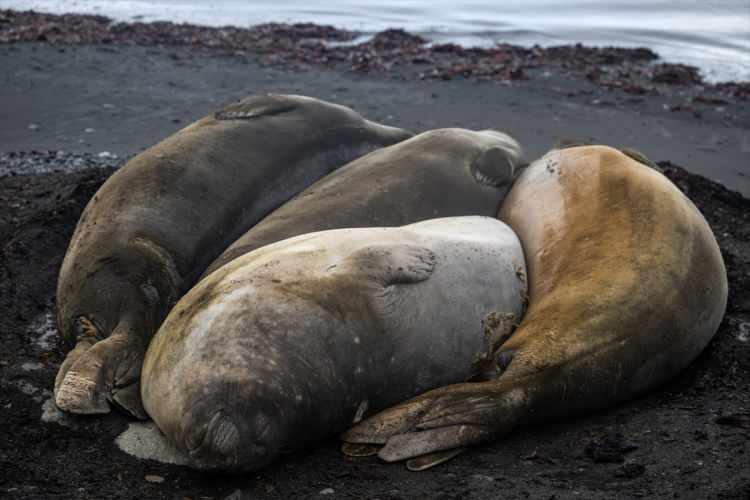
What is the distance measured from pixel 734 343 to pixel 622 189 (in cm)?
96

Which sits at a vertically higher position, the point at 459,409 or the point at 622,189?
the point at 622,189

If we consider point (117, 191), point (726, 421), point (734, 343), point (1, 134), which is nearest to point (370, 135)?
point (117, 191)

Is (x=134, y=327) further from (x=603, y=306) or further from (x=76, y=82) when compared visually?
(x=76, y=82)

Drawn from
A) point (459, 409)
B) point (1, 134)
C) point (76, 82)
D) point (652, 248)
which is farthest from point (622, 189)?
point (76, 82)

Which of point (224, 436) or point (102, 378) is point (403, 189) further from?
point (224, 436)

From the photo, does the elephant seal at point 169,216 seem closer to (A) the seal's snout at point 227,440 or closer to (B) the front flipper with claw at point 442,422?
(A) the seal's snout at point 227,440

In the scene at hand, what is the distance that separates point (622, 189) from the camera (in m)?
4.71

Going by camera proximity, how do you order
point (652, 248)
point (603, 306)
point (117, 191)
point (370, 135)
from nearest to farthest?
point (603, 306), point (652, 248), point (117, 191), point (370, 135)

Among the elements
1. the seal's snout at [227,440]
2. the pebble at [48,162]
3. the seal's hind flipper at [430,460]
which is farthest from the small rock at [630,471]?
the pebble at [48,162]

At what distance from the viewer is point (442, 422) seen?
3.57 meters

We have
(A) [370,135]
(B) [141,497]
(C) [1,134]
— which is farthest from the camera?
(C) [1,134]

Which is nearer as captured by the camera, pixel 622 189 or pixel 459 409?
pixel 459 409

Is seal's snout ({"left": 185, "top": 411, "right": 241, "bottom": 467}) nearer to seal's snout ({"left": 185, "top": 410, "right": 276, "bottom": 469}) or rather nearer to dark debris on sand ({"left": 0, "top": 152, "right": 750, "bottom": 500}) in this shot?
seal's snout ({"left": 185, "top": 410, "right": 276, "bottom": 469})

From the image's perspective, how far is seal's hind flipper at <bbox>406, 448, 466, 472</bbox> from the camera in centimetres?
343
